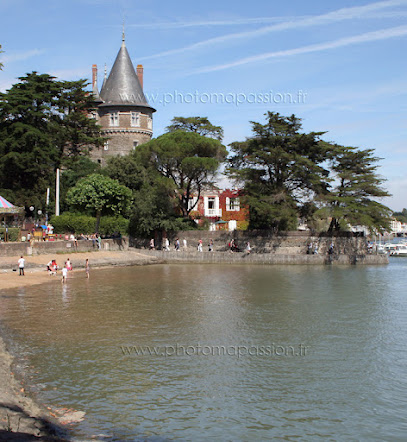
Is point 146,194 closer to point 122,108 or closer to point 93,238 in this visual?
point 93,238

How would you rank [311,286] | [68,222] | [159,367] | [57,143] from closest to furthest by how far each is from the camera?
[159,367], [311,286], [68,222], [57,143]

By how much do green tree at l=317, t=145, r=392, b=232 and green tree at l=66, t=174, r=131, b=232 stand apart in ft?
58.2

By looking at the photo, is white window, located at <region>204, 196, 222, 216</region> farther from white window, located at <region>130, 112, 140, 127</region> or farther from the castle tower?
white window, located at <region>130, 112, 140, 127</region>

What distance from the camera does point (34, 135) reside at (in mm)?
48594

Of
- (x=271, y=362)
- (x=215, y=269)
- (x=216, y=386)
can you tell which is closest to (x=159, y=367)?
(x=216, y=386)

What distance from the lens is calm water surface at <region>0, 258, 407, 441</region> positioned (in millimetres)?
10922

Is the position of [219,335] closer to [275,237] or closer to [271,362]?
[271,362]

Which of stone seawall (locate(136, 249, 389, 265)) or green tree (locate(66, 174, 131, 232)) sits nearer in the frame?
green tree (locate(66, 174, 131, 232))

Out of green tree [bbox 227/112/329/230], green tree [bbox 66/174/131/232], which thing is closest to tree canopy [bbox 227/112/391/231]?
green tree [bbox 227/112/329/230]

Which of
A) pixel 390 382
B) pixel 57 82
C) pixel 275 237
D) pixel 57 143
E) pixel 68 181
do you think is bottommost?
pixel 390 382

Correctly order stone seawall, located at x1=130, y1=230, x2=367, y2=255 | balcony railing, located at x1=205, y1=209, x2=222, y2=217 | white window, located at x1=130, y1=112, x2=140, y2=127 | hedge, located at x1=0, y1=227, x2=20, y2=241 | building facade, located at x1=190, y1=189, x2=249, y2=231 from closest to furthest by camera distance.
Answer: hedge, located at x1=0, y1=227, x2=20, y2=241 < stone seawall, located at x1=130, y1=230, x2=367, y2=255 < white window, located at x1=130, y1=112, x2=140, y2=127 < building facade, located at x1=190, y1=189, x2=249, y2=231 < balcony railing, located at x1=205, y1=209, x2=222, y2=217

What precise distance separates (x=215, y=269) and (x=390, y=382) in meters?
28.8

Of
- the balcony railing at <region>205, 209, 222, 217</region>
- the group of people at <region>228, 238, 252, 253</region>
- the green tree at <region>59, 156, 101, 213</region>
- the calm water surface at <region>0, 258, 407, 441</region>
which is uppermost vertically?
the green tree at <region>59, 156, 101, 213</region>

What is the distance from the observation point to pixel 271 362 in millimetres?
14938
